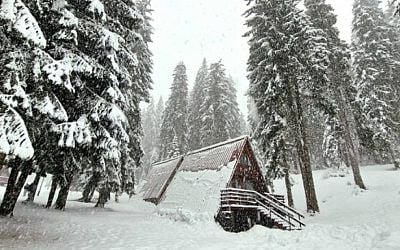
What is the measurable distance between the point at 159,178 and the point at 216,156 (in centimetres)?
1082

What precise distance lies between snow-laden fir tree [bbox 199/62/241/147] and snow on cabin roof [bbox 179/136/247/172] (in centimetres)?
1235

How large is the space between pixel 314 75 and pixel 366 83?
1127 cm

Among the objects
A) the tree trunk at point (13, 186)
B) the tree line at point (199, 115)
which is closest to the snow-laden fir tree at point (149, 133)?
the tree line at point (199, 115)

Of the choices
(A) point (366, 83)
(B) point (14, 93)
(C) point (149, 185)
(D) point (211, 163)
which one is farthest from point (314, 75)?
(C) point (149, 185)

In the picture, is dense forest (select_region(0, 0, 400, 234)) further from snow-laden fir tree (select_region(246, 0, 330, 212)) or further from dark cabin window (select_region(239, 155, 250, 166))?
dark cabin window (select_region(239, 155, 250, 166))

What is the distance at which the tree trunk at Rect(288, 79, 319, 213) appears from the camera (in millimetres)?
18969

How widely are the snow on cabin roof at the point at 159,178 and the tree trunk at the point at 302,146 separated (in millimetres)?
11812

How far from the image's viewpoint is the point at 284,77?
20.6 meters

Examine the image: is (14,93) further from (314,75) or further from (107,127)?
(314,75)

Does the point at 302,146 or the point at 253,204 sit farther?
the point at 302,146

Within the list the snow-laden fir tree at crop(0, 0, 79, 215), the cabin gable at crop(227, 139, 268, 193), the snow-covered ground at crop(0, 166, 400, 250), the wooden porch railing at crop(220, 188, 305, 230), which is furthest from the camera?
the cabin gable at crop(227, 139, 268, 193)

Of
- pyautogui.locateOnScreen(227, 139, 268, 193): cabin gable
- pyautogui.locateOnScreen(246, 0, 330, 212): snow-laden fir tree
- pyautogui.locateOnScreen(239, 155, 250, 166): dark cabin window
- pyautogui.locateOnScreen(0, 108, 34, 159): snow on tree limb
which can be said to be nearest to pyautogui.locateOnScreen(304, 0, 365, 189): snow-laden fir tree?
pyautogui.locateOnScreen(246, 0, 330, 212): snow-laden fir tree

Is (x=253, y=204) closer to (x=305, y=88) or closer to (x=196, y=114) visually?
(x=305, y=88)

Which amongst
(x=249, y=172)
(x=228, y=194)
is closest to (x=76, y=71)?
(x=228, y=194)
